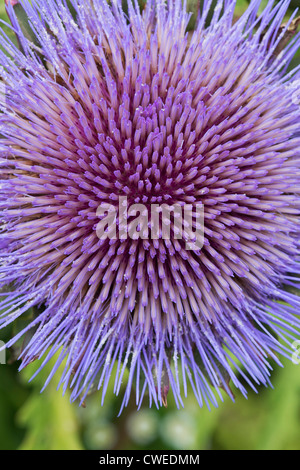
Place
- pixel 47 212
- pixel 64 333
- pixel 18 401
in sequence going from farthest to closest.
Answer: pixel 18 401 < pixel 64 333 < pixel 47 212

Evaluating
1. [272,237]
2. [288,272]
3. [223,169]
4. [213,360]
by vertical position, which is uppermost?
[223,169]

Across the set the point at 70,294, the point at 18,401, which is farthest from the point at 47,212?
the point at 18,401

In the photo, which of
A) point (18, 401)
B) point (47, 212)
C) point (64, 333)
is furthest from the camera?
point (18, 401)

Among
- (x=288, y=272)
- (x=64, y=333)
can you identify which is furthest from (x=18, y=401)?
(x=288, y=272)

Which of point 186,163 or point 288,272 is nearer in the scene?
point 186,163

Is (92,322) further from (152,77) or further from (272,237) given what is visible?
(152,77)

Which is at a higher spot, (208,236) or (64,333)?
(208,236)
